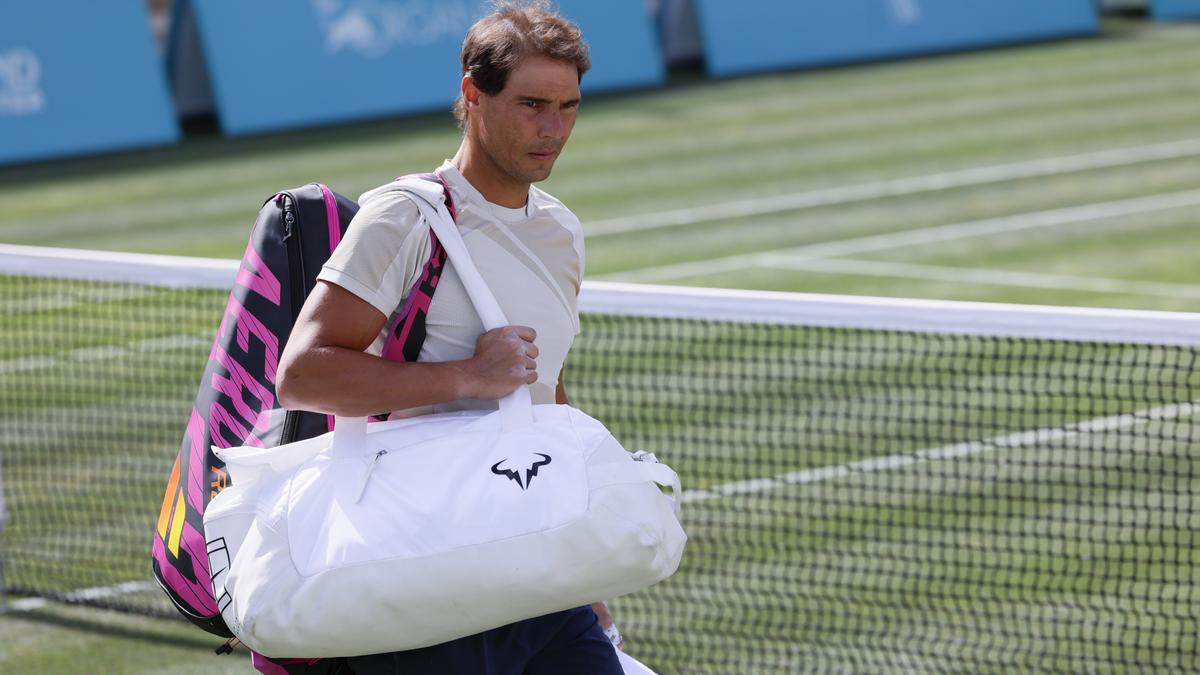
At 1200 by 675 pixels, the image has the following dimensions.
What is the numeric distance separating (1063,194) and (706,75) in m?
8.86

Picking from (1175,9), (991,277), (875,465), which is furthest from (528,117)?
(1175,9)

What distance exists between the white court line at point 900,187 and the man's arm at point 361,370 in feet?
37.3

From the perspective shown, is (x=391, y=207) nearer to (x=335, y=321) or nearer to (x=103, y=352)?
(x=335, y=321)

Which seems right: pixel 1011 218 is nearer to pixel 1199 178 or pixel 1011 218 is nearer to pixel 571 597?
pixel 1199 178

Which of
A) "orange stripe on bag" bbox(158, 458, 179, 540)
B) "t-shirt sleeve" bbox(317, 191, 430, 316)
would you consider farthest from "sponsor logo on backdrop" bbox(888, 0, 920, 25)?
"t-shirt sleeve" bbox(317, 191, 430, 316)

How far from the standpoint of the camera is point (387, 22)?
20.2 m

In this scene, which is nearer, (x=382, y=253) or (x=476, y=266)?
(x=382, y=253)

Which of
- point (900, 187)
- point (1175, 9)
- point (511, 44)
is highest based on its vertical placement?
point (511, 44)

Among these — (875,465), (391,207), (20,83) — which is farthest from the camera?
(20,83)

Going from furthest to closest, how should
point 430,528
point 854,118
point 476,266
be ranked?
point 854,118 → point 476,266 → point 430,528

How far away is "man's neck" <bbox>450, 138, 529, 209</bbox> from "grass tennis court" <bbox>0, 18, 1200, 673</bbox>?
3.04 meters

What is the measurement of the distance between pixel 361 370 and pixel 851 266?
33.8 ft

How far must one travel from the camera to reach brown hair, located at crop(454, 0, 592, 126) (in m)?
3.09

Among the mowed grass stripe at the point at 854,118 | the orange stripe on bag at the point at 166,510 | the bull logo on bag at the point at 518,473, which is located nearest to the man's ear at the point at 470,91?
the bull logo on bag at the point at 518,473
